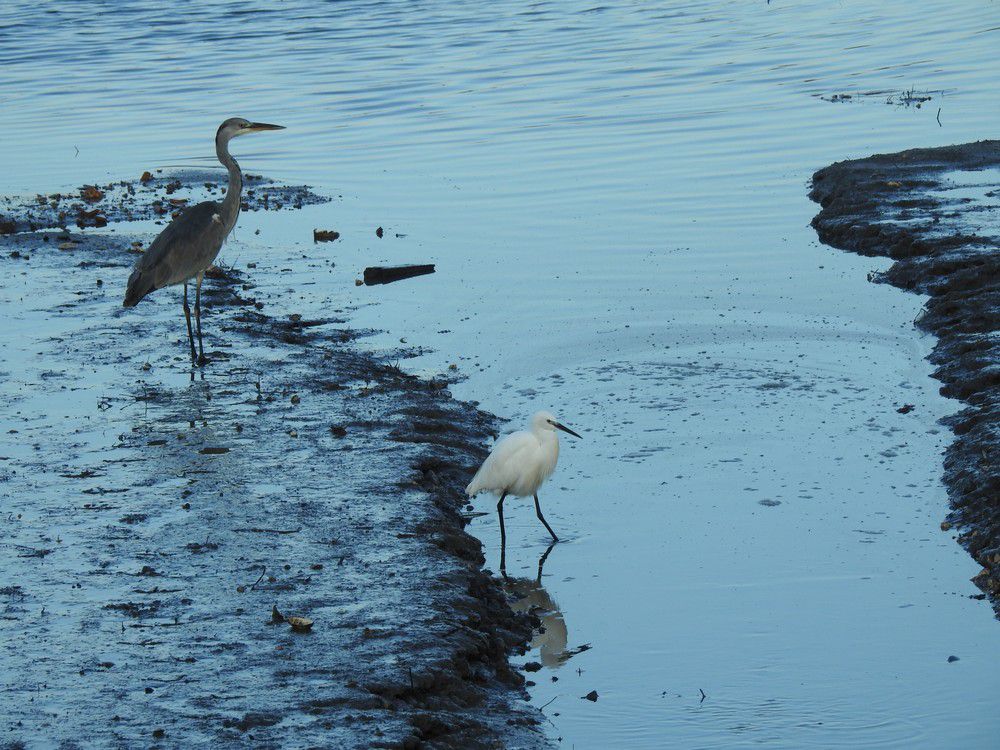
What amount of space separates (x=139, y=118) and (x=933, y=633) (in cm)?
2198

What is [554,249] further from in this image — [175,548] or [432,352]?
[175,548]

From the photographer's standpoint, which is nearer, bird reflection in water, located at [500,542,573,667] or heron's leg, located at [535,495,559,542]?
bird reflection in water, located at [500,542,573,667]

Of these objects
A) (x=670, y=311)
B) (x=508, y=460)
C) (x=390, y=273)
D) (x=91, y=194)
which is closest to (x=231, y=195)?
(x=390, y=273)

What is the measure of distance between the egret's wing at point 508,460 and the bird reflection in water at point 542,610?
467 mm

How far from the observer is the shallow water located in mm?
7066

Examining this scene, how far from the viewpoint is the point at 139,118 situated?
26.2m

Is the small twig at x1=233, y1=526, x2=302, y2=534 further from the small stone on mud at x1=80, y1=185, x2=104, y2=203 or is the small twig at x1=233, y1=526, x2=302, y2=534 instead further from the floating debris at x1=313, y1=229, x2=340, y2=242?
the small stone on mud at x1=80, y1=185, x2=104, y2=203

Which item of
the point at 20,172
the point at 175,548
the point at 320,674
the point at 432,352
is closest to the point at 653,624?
the point at 320,674

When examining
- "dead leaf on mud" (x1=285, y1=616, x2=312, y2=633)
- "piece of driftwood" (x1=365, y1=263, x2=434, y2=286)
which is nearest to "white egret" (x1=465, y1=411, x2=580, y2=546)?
"dead leaf on mud" (x1=285, y1=616, x2=312, y2=633)

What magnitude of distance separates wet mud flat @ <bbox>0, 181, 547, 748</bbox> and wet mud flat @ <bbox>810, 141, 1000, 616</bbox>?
3125 mm

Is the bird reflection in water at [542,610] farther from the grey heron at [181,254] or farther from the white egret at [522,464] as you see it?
the grey heron at [181,254]

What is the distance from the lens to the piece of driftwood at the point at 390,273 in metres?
14.2

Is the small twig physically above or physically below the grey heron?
below

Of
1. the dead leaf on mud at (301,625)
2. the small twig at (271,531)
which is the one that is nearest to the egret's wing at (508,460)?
the small twig at (271,531)
